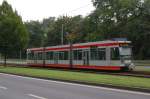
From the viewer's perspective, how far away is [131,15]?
78250 millimetres

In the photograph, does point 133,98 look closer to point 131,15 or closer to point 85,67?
point 85,67

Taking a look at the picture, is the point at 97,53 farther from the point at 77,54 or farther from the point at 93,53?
the point at 77,54

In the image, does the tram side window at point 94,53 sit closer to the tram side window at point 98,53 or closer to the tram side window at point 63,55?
the tram side window at point 98,53

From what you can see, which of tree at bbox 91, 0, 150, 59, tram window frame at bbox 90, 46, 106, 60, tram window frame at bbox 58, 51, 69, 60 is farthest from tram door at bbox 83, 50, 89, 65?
tree at bbox 91, 0, 150, 59

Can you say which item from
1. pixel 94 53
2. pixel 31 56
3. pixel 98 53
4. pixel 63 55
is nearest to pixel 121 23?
pixel 31 56

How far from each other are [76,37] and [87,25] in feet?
25.7

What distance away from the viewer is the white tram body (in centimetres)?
3719

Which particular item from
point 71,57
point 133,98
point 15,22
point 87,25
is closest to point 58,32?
point 87,25

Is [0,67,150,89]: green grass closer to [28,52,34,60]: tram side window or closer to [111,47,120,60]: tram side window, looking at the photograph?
[111,47,120,60]: tram side window

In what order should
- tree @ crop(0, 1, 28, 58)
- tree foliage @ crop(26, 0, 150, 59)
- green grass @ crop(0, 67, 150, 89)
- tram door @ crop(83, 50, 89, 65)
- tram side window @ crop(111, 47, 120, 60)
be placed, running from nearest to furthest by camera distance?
1. green grass @ crop(0, 67, 150, 89)
2. tram side window @ crop(111, 47, 120, 60)
3. tram door @ crop(83, 50, 89, 65)
4. tree @ crop(0, 1, 28, 58)
5. tree foliage @ crop(26, 0, 150, 59)

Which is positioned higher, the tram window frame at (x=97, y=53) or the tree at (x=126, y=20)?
the tree at (x=126, y=20)

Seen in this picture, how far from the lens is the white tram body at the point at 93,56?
3719 cm

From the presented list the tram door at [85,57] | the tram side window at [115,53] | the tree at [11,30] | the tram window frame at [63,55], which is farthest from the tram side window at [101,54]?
the tree at [11,30]

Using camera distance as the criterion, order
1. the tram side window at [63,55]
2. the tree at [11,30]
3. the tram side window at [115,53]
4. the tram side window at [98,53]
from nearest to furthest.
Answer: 1. the tram side window at [115,53]
2. the tram side window at [98,53]
3. the tram side window at [63,55]
4. the tree at [11,30]
